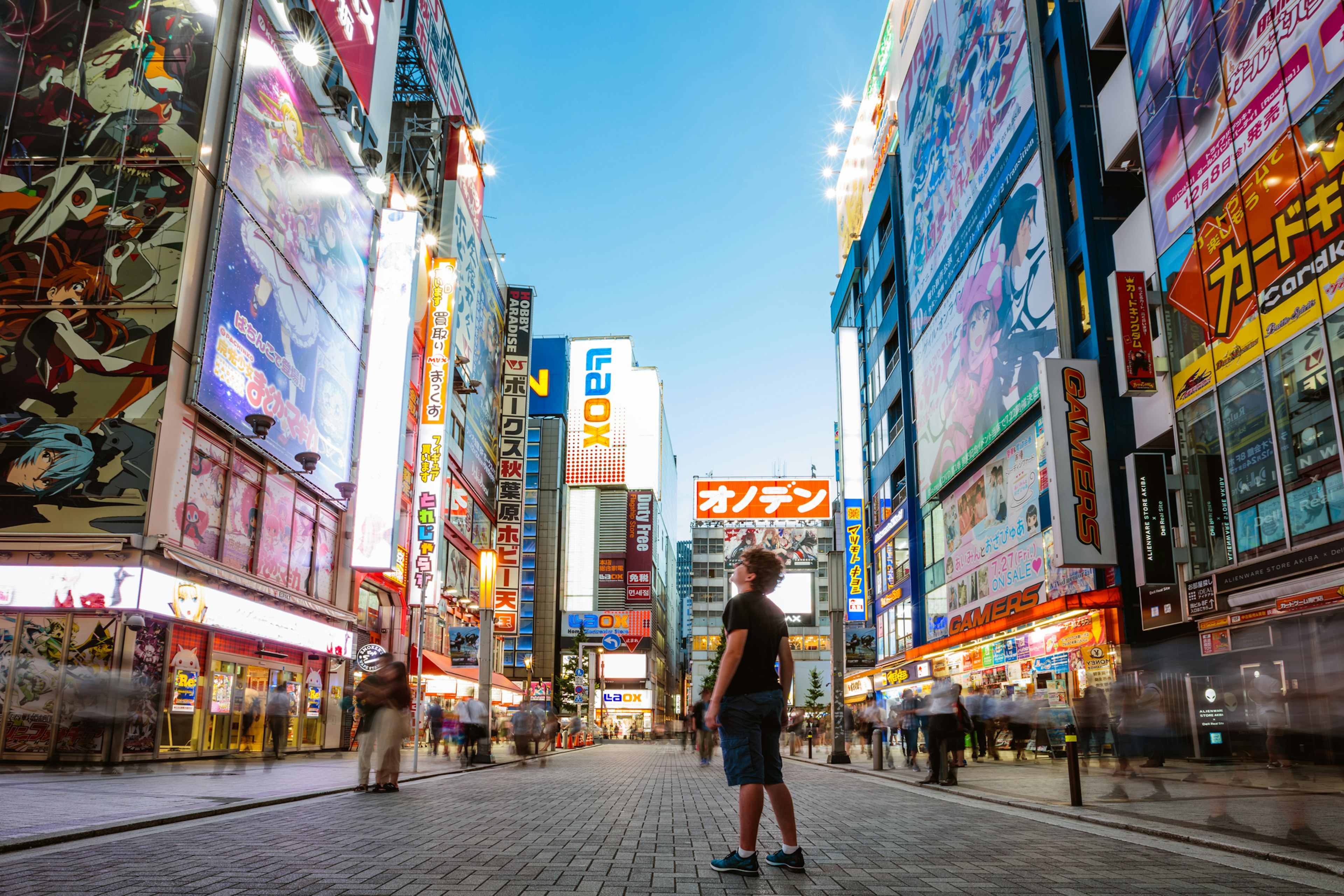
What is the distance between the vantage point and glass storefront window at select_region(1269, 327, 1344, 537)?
1343 centimetres

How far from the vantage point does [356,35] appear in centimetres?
2884

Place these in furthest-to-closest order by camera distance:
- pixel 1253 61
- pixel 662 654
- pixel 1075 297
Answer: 1. pixel 662 654
2. pixel 1075 297
3. pixel 1253 61

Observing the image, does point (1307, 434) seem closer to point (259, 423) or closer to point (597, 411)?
point (259, 423)

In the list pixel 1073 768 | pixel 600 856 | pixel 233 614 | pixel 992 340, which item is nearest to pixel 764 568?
pixel 600 856

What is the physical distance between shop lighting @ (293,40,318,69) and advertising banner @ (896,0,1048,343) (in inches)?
730

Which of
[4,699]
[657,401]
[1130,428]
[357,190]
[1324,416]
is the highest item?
[657,401]

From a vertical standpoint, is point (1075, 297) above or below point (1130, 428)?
above

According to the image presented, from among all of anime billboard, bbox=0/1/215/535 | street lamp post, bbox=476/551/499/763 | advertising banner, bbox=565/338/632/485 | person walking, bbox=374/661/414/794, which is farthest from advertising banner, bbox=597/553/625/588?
person walking, bbox=374/661/414/794

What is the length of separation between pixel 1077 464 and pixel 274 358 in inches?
717

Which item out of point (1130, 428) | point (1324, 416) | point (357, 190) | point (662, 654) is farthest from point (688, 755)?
point (662, 654)

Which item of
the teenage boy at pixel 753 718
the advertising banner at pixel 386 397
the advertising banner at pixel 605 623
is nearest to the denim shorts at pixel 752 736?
the teenage boy at pixel 753 718

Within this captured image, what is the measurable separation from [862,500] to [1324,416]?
135 ft

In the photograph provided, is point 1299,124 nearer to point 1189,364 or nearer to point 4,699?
point 1189,364

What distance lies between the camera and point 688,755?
34219 millimetres
